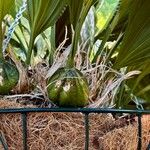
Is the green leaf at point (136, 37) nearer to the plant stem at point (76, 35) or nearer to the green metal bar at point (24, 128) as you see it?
the plant stem at point (76, 35)

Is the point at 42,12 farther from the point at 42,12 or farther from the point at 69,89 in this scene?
the point at 69,89

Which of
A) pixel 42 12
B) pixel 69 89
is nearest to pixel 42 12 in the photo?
pixel 42 12

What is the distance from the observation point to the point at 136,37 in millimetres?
593

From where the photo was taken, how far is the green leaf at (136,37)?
1.88 ft

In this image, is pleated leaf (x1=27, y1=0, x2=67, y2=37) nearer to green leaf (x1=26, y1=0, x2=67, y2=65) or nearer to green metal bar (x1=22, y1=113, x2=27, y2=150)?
green leaf (x1=26, y1=0, x2=67, y2=65)

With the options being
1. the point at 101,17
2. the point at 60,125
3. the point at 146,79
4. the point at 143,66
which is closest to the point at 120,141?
the point at 60,125

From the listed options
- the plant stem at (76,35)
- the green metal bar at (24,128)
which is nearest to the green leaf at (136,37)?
the plant stem at (76,35)

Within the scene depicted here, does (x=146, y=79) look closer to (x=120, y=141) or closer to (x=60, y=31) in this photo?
(x=60, y=31)

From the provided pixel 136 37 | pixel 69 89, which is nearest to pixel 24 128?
pixel 69 89

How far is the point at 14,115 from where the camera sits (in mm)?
516

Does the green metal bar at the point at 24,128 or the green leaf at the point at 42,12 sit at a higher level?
the green leaf at the point at 42,12

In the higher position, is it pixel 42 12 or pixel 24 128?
pixel 42 12

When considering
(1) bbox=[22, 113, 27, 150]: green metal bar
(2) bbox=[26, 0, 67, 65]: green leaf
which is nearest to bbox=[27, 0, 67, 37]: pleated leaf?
(2) bbox=[26, 0, 67, 65]: green leaf

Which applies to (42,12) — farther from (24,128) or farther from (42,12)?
(24,128)
